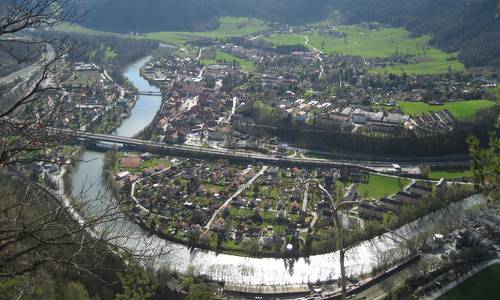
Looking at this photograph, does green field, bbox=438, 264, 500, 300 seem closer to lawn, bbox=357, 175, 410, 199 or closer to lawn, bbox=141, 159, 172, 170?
lawn, bbox=357, 175, 410, 199

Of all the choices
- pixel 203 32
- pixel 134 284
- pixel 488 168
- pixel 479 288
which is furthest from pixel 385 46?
pixel 488 168

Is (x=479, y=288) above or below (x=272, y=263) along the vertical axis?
above

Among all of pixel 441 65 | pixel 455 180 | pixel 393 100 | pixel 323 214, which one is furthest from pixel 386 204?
pixel 441 65

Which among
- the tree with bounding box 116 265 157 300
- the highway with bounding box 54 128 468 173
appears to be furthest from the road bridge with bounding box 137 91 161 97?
the tree with bounding box 116 265 157 300

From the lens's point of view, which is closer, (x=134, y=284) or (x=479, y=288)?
A: (x=134, y=284)

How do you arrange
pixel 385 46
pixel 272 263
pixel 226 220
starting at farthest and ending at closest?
pixel 385 46 → pixel 226 220 → pixel 272 263

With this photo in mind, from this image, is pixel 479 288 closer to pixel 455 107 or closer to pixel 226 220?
pixel 226 220

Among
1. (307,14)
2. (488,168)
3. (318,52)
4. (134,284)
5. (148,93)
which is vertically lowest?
(148,93)

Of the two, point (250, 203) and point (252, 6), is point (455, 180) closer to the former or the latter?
point (250, 203)
